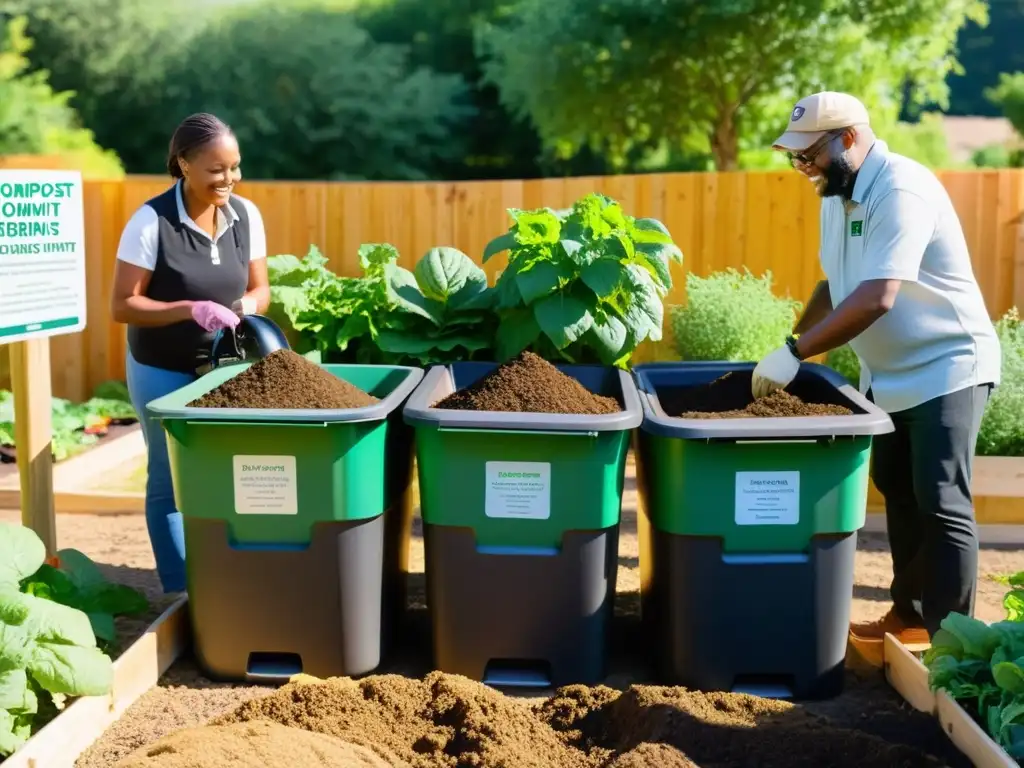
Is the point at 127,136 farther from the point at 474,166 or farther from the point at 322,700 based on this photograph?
the point at 322,700

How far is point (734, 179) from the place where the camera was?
28.0 ft

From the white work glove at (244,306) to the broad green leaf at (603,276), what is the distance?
4.17 ft

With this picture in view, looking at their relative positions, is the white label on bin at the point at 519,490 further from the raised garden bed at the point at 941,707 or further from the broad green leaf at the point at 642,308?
the raised garden bed at the point at 941,707

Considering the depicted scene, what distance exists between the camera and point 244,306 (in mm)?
4508

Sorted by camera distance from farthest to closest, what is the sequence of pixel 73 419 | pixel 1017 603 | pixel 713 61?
pixel 713 61 < pixel 73 419 < pixel 1017 603

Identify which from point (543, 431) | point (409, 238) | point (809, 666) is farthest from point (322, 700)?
point (409, 238)

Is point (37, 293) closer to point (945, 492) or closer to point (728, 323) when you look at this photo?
point (945, 492)

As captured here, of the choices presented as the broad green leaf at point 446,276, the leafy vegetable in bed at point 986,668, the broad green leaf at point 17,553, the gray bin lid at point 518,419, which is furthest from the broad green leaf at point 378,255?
the leafy vegetable in bed at point 986,668

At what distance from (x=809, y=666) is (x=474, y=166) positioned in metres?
29.6

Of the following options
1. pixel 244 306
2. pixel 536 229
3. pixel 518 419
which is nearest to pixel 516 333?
pixel 536 229

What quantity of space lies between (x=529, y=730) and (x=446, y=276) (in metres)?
2.50

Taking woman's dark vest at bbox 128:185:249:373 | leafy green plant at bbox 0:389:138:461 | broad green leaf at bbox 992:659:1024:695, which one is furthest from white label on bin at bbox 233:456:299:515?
leafy green plant at bbox 0:389:138:461

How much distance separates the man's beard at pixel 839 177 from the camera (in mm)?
3939

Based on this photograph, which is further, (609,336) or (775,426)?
(609,336)
